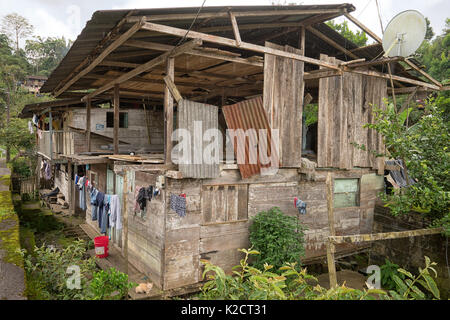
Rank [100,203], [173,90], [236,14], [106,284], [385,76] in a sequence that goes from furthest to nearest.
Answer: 1. [100,203]
2. [385,76]
3. [236,14]
4. [173,90]
5. [106,284]

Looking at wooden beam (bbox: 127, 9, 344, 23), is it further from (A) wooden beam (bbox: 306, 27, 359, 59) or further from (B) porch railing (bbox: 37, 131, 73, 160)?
(B) porch railing (bbox: 37, 131, 73, 160)

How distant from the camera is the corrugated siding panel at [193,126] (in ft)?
21.7

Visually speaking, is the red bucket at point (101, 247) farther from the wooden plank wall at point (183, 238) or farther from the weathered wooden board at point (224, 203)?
the weathered wooden board at point (224, 203)

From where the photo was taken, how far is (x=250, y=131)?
797 centimetres

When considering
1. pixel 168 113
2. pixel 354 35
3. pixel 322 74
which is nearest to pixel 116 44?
pixel 168 113

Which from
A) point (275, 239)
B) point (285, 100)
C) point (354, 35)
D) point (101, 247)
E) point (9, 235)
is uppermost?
point (354, 35)

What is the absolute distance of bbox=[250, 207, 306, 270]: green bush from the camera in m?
7.53

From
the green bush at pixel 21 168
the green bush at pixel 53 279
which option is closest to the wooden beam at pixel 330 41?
the green bush at pixel 53 279

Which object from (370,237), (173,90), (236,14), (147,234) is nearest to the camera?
(370,237)

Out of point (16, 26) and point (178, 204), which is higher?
point (16, 26)

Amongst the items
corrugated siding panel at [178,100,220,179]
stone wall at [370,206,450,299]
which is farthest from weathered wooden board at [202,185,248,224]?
stone wall at [370,206,450,299]

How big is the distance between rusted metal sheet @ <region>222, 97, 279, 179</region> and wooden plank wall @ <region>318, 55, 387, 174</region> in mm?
2370

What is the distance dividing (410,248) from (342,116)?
4204mm

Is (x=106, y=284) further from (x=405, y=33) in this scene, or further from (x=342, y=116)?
(x=405, y=33)
